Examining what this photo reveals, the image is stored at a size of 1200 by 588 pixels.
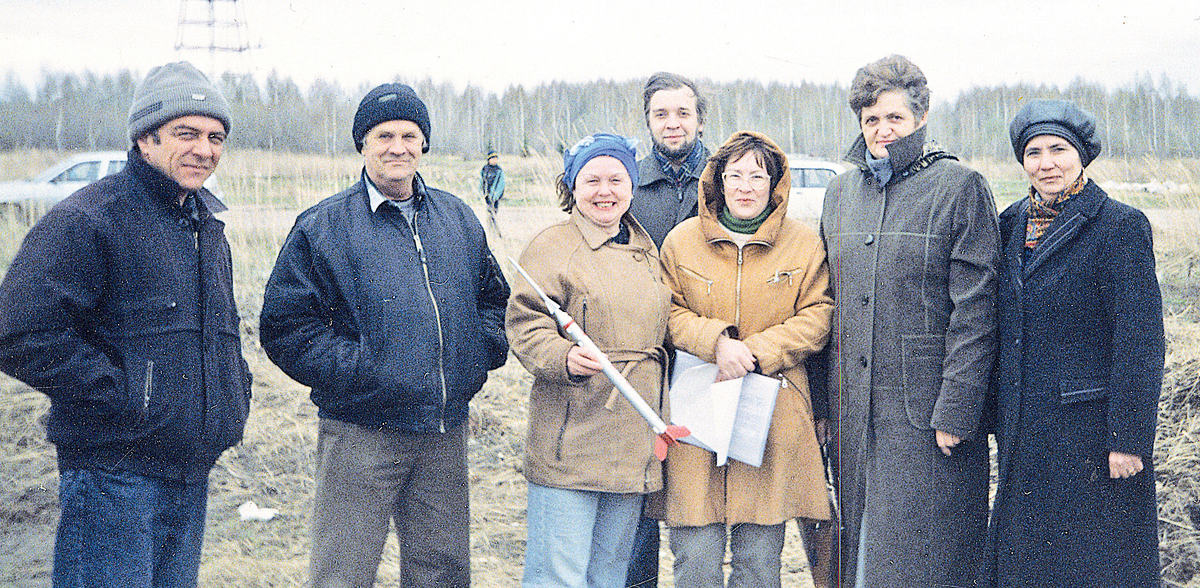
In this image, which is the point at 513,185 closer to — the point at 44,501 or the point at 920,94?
the point at 44,501

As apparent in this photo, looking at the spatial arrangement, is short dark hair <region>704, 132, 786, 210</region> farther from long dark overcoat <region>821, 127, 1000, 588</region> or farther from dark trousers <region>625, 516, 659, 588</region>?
dark trousers <region>625, 516, 659, 588</region>

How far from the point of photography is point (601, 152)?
9.32ft

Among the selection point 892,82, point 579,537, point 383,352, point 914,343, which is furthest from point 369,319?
→ point 892,82

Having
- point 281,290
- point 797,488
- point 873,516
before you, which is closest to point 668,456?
point 797,488

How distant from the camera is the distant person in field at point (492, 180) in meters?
6.22

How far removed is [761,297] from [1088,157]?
1.06 metres

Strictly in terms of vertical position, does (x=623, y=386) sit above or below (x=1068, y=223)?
below

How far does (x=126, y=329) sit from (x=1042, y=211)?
105 inches

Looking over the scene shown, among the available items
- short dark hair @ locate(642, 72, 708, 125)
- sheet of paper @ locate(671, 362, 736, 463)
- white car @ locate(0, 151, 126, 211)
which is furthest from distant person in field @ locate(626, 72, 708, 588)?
white car @ locate(0, 151, 126, 211)

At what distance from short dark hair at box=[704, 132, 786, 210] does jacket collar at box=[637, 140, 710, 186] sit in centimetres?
45

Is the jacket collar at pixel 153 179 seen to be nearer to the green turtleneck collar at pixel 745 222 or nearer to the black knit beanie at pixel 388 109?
the black knit beanie at pixel 388 109

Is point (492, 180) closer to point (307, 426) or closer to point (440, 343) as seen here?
point (307, 426)

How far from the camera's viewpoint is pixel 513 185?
6.20 meters

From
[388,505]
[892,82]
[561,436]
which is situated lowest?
[388,505]
